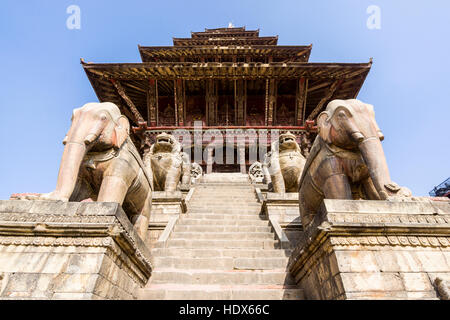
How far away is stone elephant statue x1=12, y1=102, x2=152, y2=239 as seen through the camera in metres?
3.13

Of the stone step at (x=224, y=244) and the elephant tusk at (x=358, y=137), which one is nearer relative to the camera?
the elephant tusk at (x=358, y=137)

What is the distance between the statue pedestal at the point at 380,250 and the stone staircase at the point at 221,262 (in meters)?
0.91

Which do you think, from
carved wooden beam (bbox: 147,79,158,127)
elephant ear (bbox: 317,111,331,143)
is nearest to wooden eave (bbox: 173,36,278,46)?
carved wooden beam (bbox: 147,79,158,127)

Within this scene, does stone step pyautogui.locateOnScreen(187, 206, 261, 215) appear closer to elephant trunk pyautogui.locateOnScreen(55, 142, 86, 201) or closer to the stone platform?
the stone platform

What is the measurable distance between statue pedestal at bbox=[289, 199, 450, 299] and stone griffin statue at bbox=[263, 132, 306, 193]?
13.9ft

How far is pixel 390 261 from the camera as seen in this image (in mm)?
2318

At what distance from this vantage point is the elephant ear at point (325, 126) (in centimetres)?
355

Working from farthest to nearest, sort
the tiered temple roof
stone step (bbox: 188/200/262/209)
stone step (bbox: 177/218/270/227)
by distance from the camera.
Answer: the tiered temple roof < stone step (bbox: 188/200/262/209) < stone step (bbox: 177/218/270/227)

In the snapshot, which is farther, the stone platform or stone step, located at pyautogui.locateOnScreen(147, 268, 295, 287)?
the stone platform


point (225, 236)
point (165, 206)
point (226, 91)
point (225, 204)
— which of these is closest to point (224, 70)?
point (226, 91)

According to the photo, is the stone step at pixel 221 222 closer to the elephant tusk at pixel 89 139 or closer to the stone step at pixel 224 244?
the stone step at pixel 224 244

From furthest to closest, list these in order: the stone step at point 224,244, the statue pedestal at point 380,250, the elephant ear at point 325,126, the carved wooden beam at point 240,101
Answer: the carved wooden beam at point 240,101, the stone step at point 224,244, the elephant ear at point 325,126, the statue pedestal at point 380,250

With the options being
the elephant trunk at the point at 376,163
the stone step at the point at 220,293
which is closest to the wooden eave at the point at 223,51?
the elephant trunk at the point at 376,163
